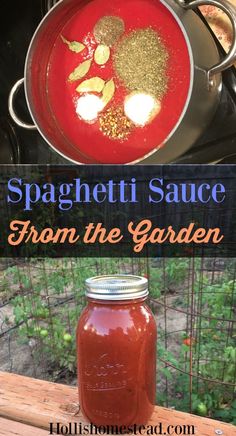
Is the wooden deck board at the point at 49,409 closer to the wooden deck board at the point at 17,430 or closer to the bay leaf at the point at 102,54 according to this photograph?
the wooden deck board at the point at 17,430

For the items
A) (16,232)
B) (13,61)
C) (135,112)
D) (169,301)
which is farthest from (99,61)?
(169,301)

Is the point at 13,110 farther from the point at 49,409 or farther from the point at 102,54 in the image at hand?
the point at 49,409

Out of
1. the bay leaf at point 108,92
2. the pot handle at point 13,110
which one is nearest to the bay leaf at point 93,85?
the bay leaf at point 108,92

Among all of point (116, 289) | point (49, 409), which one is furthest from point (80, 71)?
point (49, 409)

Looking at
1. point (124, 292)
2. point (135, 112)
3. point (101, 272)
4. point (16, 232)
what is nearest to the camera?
point (124, 292)

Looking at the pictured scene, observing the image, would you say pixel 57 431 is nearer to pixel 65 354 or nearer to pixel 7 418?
pixel 7 418

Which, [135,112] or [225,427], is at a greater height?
[135,112]
